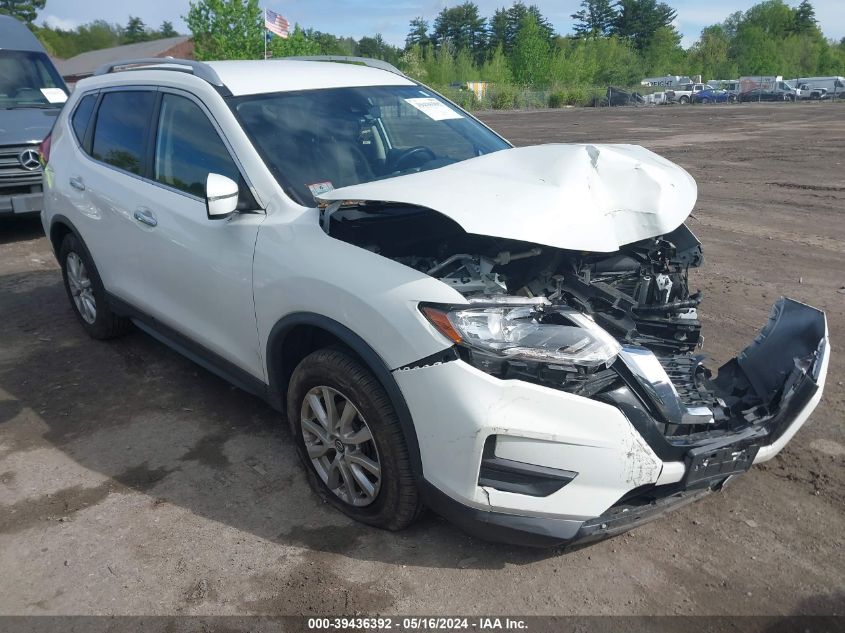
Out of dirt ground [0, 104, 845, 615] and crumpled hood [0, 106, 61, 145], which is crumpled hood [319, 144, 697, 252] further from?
crumpled hood [0, 106, 61, 145]

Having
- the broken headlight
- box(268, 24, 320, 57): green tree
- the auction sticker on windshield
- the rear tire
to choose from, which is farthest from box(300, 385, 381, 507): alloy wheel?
box(268, 24, 320, 57): green tree

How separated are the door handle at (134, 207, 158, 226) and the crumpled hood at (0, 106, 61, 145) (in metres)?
5.46

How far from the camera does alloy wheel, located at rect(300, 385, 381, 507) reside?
2910 mm

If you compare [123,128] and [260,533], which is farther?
[123,128]

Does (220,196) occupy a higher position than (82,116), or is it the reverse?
(82,116)

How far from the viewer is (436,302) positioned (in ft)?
8.39

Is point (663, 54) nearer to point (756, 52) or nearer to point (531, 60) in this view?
point (756, 52)

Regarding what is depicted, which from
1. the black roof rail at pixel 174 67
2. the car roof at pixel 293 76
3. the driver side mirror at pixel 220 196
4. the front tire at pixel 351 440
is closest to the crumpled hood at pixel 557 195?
the driver side mirror at pixel 220 196

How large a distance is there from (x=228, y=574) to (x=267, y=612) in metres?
0.30

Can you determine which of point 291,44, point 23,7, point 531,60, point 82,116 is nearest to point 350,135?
point 82,116

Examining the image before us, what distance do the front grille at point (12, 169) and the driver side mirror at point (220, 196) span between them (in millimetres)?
6661

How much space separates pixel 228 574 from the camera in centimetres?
285

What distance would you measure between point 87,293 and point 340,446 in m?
3.15

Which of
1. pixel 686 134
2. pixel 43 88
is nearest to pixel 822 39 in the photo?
pixel 686 134
